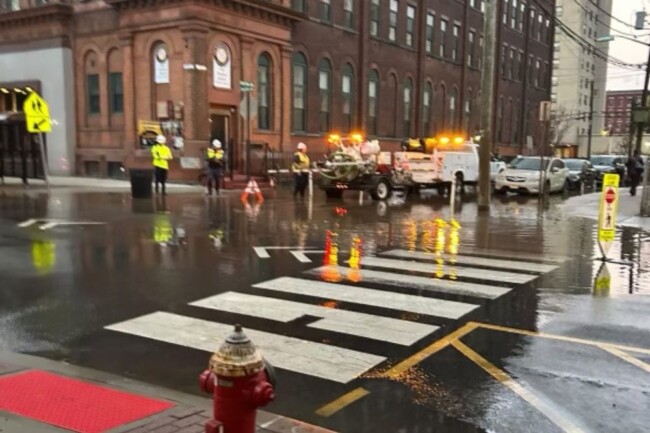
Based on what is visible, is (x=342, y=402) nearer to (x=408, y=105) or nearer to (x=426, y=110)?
(x=408, y=105)

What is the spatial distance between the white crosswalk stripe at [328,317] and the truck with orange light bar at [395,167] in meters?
14.4

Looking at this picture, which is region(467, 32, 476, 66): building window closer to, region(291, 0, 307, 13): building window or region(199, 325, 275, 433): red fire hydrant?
region(291, 0, 307, 13): building window

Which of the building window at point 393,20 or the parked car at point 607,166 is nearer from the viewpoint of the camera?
the building window at point 393,20

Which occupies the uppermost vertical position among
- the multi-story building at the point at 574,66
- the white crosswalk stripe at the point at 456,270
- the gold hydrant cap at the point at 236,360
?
the multi-story building at the point at 574,66

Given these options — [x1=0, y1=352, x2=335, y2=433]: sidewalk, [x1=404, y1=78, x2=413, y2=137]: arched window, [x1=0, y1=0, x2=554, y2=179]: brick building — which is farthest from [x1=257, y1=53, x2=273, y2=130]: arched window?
[x1=0, y1=352, x2=335, y2=433]: sidewalk

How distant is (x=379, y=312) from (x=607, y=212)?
18.8ft

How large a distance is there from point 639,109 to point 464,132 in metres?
28.3

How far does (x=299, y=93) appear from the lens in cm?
3111

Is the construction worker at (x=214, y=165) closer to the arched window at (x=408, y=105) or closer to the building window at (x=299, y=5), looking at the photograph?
the building window at (x=299, y=5)

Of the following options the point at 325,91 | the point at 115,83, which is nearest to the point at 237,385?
the point at 115,83

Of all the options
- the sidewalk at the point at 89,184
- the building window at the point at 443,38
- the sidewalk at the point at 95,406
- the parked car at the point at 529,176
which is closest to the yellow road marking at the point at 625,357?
the sidewalk at the point at 95,406

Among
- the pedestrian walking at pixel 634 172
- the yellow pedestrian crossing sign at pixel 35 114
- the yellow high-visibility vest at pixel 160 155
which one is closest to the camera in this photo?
the yellow pedestrian crossing sign at pixel 35 114

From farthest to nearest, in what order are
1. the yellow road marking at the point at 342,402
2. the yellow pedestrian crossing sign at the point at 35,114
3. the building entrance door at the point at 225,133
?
the building entrance door at the point at 225,133
the yellow pedestrian crossing sign at the point at 35,114
the yellow road marking at the point at 342,402

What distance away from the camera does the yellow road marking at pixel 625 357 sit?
5406 mm
